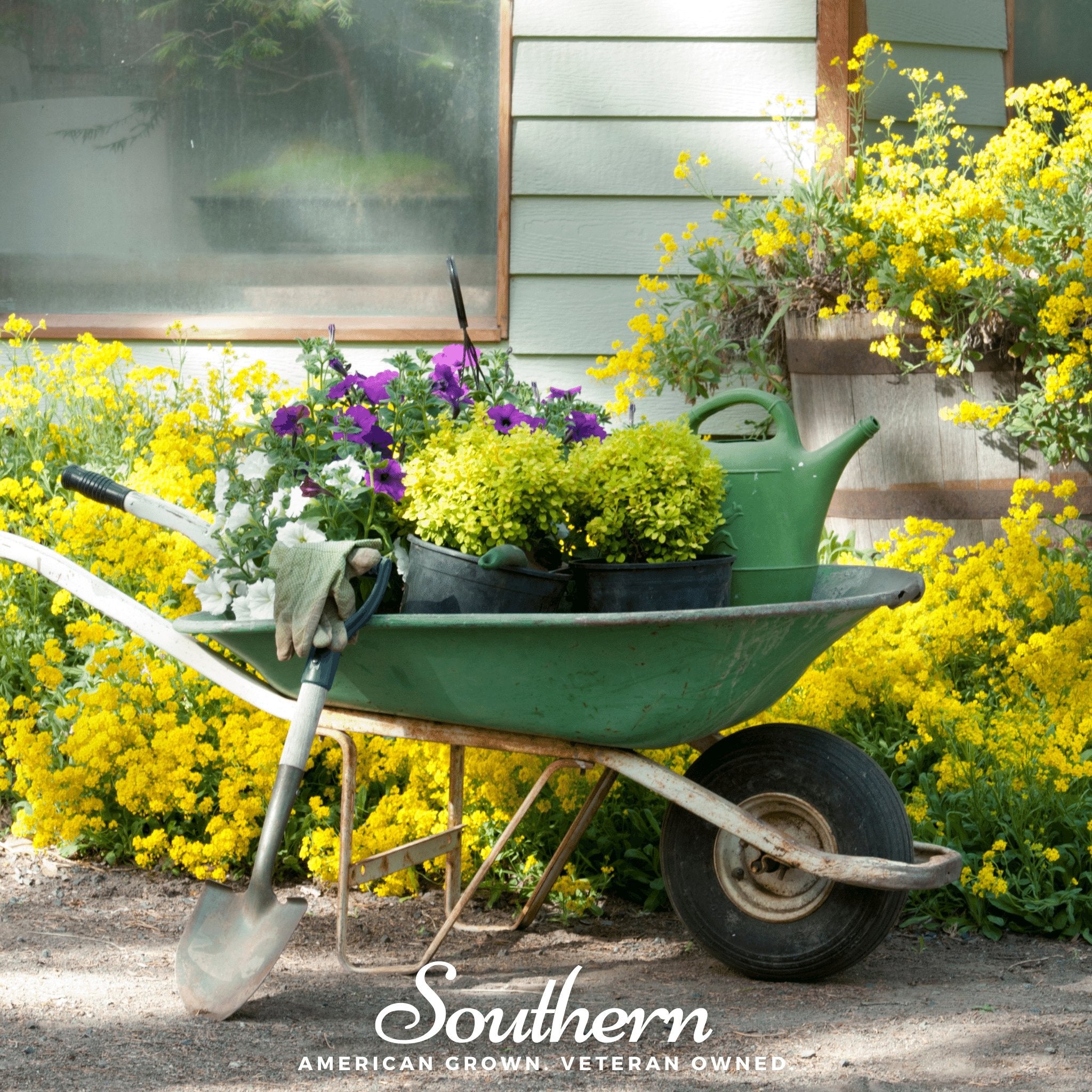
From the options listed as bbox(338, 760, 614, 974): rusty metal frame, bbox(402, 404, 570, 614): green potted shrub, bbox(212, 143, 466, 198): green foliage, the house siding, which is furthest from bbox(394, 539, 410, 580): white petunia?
the house siding

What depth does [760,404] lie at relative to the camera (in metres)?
2.02

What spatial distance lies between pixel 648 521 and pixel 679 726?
0.32m

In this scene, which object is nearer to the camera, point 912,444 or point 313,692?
point 313,692

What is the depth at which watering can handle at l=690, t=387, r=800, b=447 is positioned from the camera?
6.57 ft

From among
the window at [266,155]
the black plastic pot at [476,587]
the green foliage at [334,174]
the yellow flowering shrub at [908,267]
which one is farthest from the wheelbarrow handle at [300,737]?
the green foliage at [334,174]

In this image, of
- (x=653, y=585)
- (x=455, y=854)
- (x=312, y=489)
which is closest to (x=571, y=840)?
(x=455, y=854)

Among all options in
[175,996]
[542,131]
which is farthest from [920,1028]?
[542,131]

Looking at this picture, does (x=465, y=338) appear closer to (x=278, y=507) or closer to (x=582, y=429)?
(x=582, y=429)

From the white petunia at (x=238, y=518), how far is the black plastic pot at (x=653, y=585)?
1.80 feet

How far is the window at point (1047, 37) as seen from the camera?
13.3 ft

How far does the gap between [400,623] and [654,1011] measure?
2.33 feet

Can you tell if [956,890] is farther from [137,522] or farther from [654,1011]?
[137,522]

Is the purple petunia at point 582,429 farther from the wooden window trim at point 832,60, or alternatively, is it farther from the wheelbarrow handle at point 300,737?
the wooden window trim at point 832,60

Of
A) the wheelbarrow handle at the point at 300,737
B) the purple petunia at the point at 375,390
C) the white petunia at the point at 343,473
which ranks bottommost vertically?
the wheelbarrow handle at the point at 300,737
